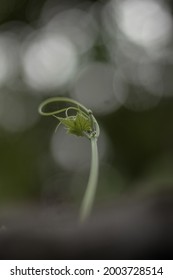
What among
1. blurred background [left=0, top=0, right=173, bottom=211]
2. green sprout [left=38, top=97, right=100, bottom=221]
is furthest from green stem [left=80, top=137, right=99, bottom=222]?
blurred background [left=0, top=0, right=173, bottom=211]

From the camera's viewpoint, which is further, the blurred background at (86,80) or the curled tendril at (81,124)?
the blurred background at (86,80)

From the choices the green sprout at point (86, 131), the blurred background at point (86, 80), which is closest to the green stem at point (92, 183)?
the green sprout at point (86, 131)

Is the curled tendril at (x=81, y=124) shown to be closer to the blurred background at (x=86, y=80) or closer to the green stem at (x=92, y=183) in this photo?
the green stem at (x=92, y=183)

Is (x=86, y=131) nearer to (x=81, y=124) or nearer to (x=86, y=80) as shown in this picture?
(x=81, y=124)

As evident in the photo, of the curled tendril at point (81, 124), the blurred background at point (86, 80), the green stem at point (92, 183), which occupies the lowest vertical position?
the green stem at point (92, 183)

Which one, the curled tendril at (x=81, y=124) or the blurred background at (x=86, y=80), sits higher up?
the blurred background at (x=86, y=80)

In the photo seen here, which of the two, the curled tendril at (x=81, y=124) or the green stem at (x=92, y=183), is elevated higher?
the curled tendril at (x=81, y=124)

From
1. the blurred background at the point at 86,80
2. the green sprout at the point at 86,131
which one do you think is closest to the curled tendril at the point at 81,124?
the green sprout at the point at 86,131

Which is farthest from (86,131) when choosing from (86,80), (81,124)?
(86,80)
